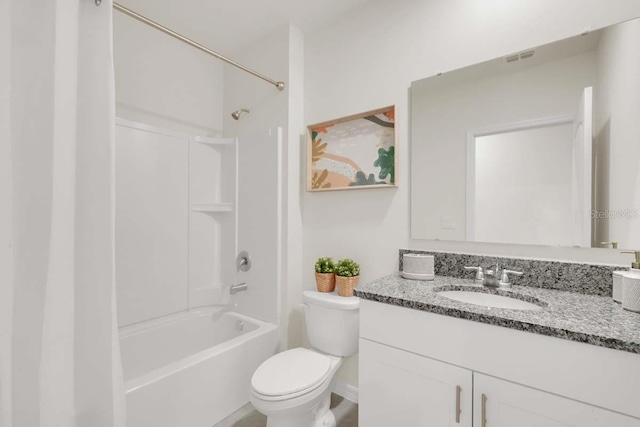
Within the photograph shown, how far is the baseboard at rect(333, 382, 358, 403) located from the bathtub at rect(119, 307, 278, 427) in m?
0.51

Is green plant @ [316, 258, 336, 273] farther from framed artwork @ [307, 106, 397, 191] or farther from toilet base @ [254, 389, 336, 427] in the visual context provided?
toilet base @ [254, 389, 336, 427]

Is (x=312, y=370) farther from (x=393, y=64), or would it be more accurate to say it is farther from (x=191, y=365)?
(x=393, y=64)

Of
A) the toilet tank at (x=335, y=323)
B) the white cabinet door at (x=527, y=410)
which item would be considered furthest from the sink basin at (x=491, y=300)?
the toilet tank at (x=335, y=323)

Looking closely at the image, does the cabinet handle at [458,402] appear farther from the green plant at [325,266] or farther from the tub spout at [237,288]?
the tub spout at [237,288]

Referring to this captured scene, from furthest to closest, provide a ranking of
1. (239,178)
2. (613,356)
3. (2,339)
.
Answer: (239,178) → (613,356) → (2,339)

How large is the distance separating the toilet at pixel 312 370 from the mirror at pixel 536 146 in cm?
65

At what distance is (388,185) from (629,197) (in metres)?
0.99

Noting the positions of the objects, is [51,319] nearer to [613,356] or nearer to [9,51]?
[9,51]

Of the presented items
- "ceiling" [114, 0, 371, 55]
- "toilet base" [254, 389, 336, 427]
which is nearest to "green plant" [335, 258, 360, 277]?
"toilet base" [254, 389, 336, 427]

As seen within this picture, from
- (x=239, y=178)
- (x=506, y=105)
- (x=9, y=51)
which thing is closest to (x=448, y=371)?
(x=506, y=105)

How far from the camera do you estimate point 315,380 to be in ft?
4.47

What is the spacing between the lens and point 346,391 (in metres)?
1.89

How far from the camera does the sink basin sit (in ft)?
3.88

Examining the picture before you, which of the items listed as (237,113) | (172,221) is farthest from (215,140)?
(172,221)
